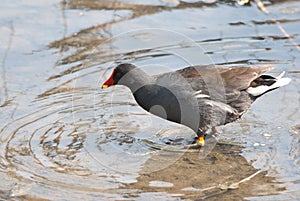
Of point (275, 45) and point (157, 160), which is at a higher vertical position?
point (275, 45)

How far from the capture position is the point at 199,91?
5.31m

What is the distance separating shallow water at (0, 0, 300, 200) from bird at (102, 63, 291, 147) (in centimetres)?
24

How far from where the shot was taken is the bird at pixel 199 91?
5254 millimetres

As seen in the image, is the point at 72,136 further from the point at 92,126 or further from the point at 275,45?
the point at 275,45

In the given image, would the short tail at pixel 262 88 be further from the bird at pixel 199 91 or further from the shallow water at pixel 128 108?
the shallow water at pixel 128 108

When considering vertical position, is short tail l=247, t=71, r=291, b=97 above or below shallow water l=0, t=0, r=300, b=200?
above

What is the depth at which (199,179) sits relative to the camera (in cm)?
483

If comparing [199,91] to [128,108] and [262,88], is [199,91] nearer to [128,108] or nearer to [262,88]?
[262,88]

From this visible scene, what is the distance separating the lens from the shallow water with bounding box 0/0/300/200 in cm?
476

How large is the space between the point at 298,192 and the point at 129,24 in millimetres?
3679

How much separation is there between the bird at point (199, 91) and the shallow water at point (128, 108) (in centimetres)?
24

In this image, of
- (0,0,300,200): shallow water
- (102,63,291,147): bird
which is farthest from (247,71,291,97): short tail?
(0,0,300,200): shallow water

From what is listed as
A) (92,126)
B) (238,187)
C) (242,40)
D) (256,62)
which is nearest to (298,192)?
(238,187)

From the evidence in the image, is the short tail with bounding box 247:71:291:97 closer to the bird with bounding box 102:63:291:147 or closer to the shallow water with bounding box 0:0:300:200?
the bird with bounding box 102:63:291:147
